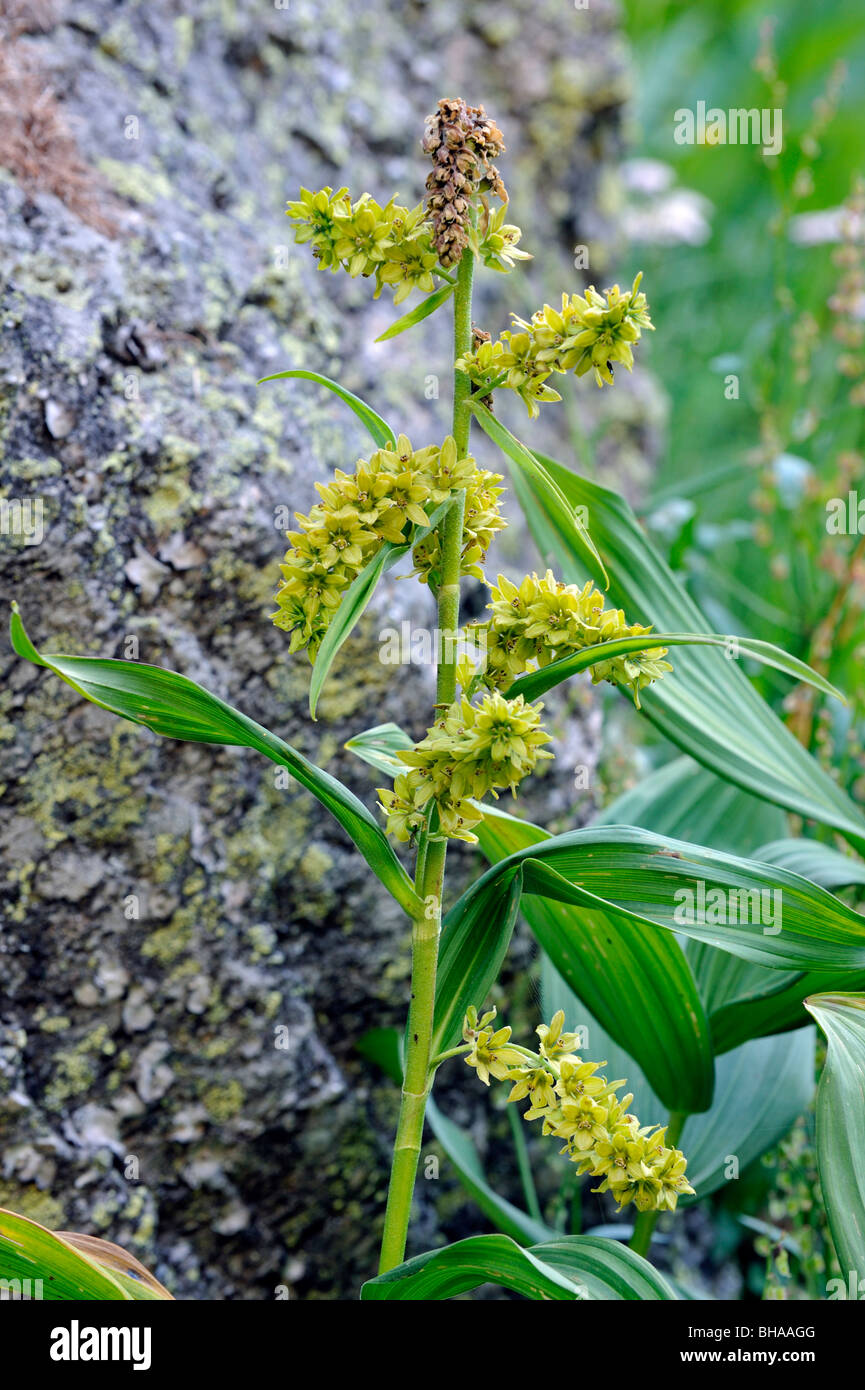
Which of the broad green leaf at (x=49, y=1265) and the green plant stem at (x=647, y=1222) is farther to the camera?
the green plant stem at (x=647, y=1222)

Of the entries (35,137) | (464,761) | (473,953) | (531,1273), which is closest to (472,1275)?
(531,1273)

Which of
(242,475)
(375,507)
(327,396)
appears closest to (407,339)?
(327,396)

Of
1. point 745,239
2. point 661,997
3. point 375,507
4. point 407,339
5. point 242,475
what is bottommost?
point 661,997

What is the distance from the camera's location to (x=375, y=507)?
0.52 metres

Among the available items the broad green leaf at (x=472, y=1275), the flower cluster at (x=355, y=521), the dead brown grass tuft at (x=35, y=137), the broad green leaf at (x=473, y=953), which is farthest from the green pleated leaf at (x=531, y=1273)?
the dead brown grass tuft at (x=35, y=137)

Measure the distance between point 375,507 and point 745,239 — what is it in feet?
7.93

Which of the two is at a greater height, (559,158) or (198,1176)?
(559,158)

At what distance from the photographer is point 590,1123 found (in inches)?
20.9

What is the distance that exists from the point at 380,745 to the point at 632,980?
0.23 metres

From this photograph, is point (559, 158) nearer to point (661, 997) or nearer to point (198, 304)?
point (198, 304)

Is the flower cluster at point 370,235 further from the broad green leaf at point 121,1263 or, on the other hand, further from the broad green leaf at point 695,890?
the broad green leaf at point 121,1263

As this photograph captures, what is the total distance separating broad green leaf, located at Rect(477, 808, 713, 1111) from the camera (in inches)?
26.9

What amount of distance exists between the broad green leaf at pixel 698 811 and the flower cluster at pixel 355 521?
449 millimetres

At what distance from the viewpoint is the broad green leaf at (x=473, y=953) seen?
58 cm
